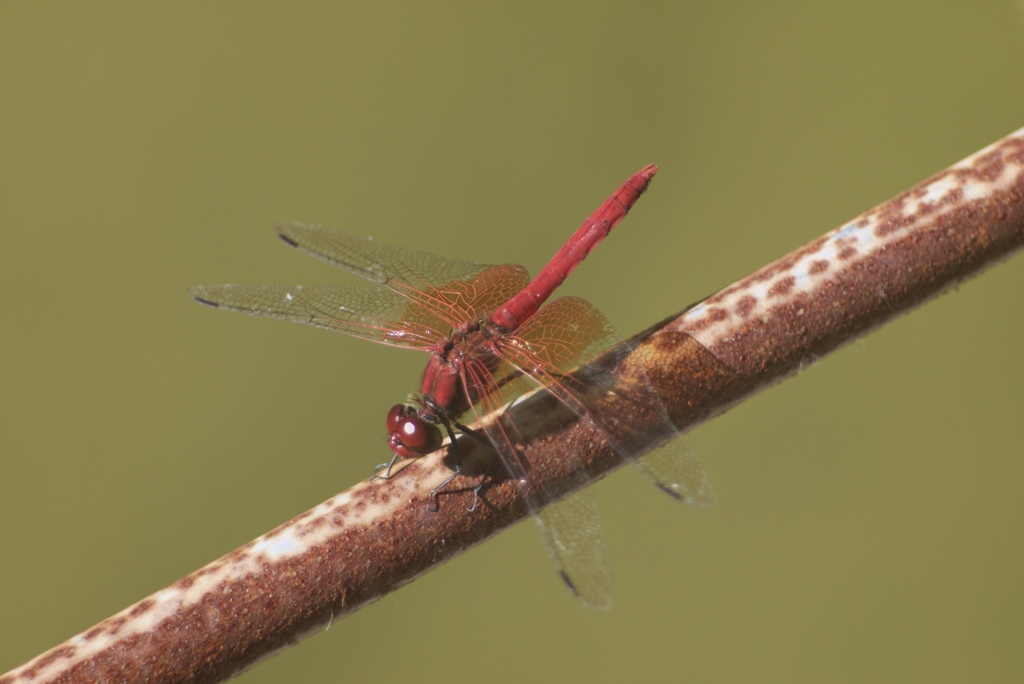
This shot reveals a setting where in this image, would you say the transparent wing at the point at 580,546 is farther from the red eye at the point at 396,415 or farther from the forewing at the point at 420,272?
the forewing at the point at 420,272

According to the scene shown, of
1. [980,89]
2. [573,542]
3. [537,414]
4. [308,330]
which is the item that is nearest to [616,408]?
[537,414]

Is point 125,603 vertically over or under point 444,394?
under

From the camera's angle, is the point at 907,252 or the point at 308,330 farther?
the point at 308,330

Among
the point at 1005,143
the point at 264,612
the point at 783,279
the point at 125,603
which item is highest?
the point at 1005,143

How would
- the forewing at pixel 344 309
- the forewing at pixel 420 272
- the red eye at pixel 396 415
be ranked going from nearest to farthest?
the red eye at pixel 396 415 < the forewing at pixel 344 309 < the forewing at pixel 420 272

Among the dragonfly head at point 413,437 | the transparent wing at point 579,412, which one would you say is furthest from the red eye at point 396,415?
the transparent wing at point 579,412

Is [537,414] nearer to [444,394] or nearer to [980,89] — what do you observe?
[444,394]

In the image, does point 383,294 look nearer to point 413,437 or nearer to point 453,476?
point 413,437
